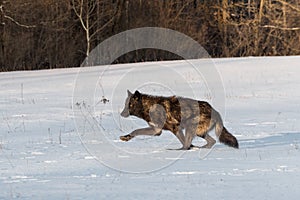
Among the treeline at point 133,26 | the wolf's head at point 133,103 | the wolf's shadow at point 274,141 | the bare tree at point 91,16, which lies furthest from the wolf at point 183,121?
the bare tree at point 91,16

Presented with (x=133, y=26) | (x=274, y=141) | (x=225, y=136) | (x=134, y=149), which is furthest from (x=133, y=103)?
(x=133, y=26)

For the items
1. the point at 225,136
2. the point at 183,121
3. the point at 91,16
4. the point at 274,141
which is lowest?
the point at 91,16

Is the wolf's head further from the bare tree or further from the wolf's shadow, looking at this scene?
the bare tree

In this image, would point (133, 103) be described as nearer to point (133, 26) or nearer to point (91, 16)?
point (91, 16)

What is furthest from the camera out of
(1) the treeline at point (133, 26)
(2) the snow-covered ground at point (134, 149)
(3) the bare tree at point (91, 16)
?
(3) the bare tree at point (91, 16)

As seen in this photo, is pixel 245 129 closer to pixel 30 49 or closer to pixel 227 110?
pixel 227 110

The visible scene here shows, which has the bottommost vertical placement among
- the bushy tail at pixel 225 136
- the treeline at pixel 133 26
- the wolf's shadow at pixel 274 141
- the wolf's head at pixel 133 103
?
the treeline at pixel 133 26

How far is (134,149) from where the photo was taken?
8148 millimetres

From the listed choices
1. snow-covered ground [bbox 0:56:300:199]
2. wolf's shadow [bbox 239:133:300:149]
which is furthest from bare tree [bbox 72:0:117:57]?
wolf's shadow [bbox 239:133:300:149]

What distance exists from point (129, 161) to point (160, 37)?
84.0ft

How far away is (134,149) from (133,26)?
25832 millimetres

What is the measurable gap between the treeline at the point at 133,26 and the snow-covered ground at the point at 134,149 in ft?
38.1

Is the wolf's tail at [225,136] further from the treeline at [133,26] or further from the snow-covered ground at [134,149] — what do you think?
the treeline at [133,26]

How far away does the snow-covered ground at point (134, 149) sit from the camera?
5.67m
